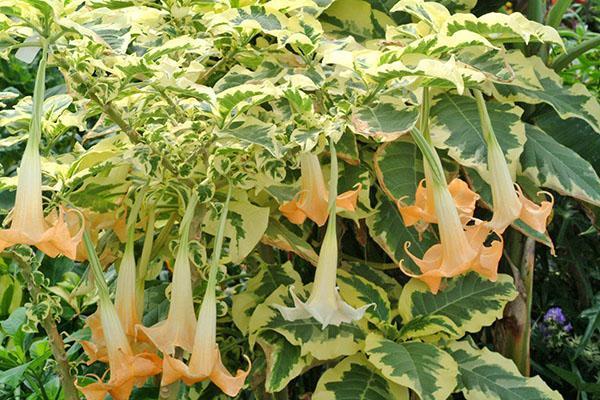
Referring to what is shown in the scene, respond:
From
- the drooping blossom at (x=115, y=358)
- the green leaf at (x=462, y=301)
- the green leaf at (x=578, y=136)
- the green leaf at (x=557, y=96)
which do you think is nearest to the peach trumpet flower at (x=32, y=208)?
the drooping blossom at (x=115, y=358)

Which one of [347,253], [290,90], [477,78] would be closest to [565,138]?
[347,253]

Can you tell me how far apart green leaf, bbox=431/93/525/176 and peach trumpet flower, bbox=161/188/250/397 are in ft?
1.25

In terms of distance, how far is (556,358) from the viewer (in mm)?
1890

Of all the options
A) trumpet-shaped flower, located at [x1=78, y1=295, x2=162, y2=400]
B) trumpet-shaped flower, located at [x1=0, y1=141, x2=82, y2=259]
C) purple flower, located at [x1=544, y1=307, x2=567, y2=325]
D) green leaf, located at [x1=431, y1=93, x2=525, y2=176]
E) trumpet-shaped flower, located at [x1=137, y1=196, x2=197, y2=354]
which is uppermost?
trumpet-shaped flower, located at [x1=0, y1=141, x2=82, y2=259]

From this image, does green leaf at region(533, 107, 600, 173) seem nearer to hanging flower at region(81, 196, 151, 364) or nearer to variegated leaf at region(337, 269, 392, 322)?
variegated leaf at region(337, 269, 392, 322)

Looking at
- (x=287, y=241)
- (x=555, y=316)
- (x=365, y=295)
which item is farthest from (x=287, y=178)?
(x=555, y=316)

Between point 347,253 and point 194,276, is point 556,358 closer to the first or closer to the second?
point 347,253

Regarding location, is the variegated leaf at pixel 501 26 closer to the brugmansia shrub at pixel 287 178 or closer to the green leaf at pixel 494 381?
the brugmansia shrub at pixel 287 178

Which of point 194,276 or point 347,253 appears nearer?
point 194,276

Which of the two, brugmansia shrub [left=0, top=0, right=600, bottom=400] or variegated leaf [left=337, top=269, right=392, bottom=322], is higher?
brugmansia shrub [left=0, top=0, right=600, bottom=400]

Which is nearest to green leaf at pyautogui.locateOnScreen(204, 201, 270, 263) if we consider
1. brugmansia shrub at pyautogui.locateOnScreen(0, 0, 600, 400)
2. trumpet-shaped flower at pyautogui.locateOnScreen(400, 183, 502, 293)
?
brugmansia shrub at pyautogui.locateOnScreen(0, 0, 600, 400)

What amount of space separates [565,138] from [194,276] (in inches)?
26.2

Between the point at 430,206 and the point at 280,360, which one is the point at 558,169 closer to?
the point at 430,206

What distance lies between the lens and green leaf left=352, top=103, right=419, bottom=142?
91 cm
